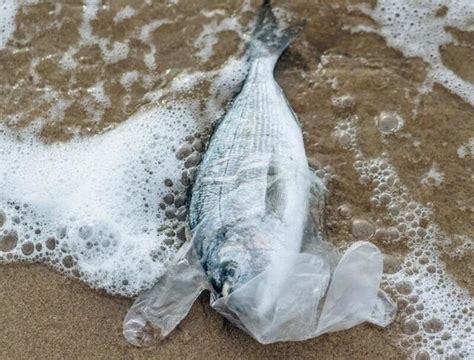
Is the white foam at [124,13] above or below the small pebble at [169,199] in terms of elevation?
above

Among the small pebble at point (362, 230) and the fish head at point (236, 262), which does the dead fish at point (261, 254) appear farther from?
the small pebble at point (362, 230)

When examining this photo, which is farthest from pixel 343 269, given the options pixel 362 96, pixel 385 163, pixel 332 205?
pixel 362 96

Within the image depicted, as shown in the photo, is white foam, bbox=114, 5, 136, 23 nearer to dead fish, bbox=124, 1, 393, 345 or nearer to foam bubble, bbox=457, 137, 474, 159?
dead fish, bbox=124, 1, 393, 345

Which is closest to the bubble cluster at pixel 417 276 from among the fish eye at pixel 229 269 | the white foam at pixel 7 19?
the fish eye at pixel 229 269

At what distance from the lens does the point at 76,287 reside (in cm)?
370

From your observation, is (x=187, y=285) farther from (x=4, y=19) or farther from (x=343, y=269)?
(x=4, y=19)

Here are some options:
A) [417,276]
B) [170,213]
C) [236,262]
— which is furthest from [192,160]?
[417,276]

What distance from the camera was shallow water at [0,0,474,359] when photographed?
3.66 meters

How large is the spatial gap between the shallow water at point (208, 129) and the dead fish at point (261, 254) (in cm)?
19

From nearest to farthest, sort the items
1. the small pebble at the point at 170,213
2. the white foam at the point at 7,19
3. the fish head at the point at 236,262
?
1. the fish head at the point at 236,262
2. the small pebble at the point at 170,213
3. the white foam at the point at 7,19

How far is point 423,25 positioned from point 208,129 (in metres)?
1.55

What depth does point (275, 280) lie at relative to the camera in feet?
11.0

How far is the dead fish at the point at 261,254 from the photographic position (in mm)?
3342

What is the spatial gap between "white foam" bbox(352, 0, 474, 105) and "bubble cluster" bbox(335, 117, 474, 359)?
2.40 feet
